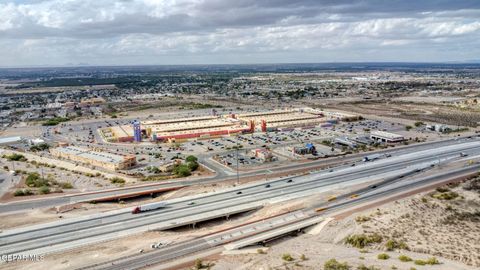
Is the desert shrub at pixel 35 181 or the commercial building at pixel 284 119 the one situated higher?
the commercial building at pixel 284 119

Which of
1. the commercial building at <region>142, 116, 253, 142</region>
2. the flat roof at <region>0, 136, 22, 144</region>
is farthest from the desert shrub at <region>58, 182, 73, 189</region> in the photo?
the flat roof at <region>0, 136, 22, 144</region>

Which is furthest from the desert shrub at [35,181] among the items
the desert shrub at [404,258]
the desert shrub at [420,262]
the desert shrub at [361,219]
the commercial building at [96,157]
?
the desert shrub at [420,262]

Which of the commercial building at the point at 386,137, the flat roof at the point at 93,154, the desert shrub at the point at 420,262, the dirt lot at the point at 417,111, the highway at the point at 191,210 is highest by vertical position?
the dirt lot at the point at 417,111

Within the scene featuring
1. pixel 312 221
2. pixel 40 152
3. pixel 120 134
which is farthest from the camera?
pixel 120 134

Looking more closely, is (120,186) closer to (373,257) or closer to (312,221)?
(312,221)

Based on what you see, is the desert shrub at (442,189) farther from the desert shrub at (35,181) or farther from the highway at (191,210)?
the desert shrub at (35,181)

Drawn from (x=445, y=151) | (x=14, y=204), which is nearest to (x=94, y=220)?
(x=14, y=204)
